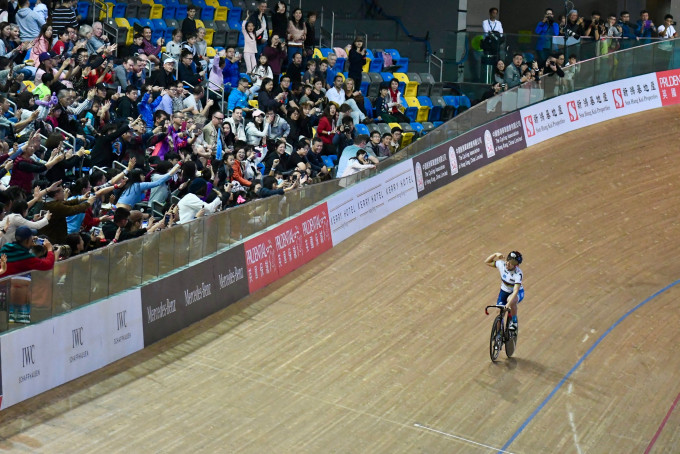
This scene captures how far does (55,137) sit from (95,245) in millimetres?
1696

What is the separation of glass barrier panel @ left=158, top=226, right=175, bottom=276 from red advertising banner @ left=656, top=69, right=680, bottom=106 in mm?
16495

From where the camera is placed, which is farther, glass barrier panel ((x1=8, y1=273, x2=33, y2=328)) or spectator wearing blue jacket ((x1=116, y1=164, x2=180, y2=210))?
spectator wearing blue jacket ((x1=116, y1=164, x2=180, y2=210))

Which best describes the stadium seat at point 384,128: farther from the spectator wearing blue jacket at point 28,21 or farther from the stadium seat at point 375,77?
the spectator wearing blue jacket at point 28,21

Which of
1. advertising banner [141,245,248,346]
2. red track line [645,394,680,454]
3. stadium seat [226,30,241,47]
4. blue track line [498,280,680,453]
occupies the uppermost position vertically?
stadium seat [226,30,241,47]

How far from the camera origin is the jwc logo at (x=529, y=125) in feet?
70.8

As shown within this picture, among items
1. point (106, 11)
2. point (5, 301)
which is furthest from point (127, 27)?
point (5, 301)

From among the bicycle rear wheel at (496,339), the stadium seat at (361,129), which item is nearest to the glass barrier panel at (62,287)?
the bicycle rear wheel at (496,339)

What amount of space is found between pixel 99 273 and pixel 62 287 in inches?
24.6

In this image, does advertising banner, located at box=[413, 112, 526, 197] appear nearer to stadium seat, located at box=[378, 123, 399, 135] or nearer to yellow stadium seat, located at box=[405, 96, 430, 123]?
stadium seat, located at box=[378, 123, 399, 135]

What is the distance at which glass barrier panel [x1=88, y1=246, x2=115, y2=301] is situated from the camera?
10.9 m

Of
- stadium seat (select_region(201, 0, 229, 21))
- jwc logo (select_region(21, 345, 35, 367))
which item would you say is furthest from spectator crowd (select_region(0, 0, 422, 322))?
stadium seat (select_region(201, 0, 229, 21))

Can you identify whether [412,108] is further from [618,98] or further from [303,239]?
[303,239]

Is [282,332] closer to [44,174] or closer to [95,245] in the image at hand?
[95,245]

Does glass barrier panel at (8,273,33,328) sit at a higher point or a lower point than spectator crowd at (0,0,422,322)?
lower
